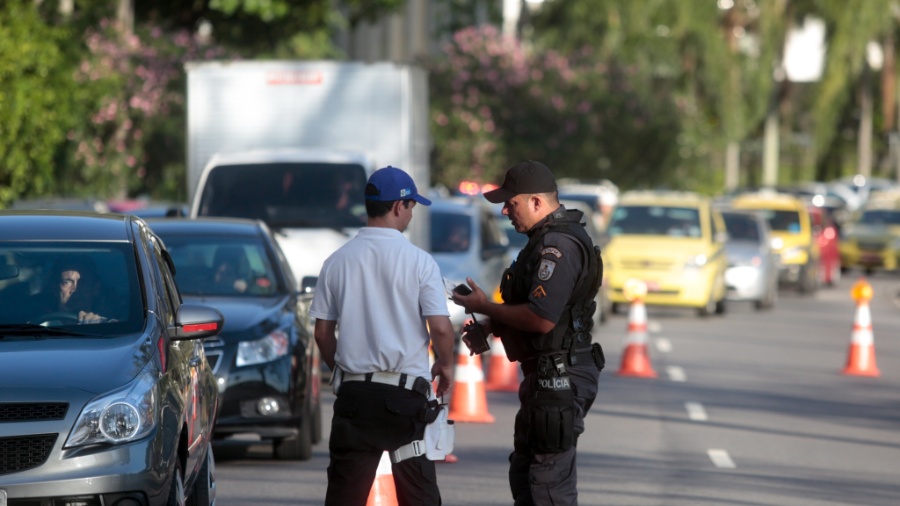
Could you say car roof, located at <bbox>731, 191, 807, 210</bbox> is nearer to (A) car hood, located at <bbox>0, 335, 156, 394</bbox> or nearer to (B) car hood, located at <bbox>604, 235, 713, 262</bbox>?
(B) car hood, located at <bbox>604, 235, 713, 262</bbox>

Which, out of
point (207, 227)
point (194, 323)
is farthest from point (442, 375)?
point (207, 227)

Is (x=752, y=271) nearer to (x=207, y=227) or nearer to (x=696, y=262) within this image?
(x=696, y=262)

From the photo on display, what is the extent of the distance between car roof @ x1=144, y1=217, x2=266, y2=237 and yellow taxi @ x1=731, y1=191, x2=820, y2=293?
19.2 meters

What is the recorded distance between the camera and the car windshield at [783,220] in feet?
102

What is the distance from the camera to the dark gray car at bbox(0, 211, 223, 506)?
255 inches

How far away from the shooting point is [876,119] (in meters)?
86.0

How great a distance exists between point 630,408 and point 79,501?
27.8ft

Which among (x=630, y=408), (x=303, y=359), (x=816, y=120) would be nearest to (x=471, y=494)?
(x=303, y=359)

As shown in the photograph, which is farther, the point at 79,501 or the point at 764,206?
the point at 764,206

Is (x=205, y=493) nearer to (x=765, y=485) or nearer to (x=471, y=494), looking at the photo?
(x=471, y=494)

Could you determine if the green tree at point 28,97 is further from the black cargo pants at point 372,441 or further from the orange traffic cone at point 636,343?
the black cargo pants at point 372,441

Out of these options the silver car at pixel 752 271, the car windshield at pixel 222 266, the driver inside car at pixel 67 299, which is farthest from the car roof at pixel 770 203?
the driver inside car at pixel 67 299

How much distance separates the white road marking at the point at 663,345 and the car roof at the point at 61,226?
12.6 meters

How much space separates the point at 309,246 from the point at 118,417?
888cm
